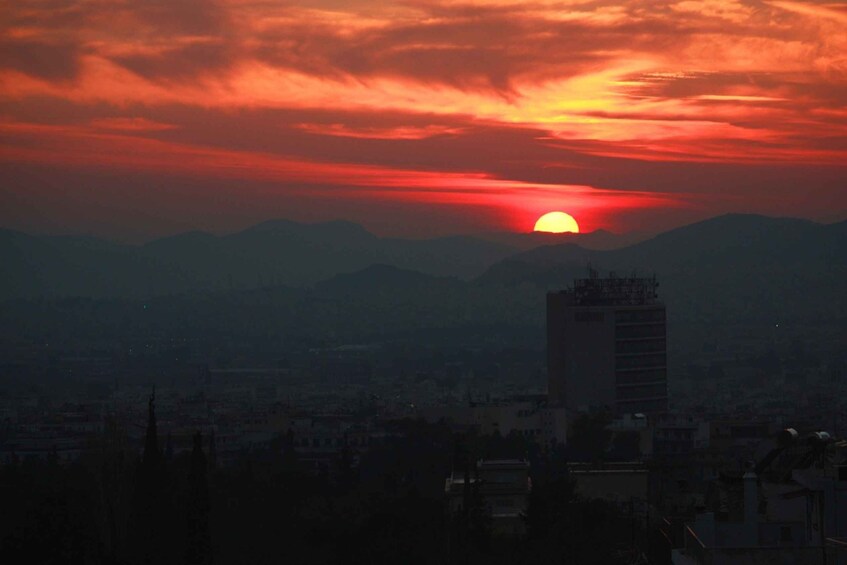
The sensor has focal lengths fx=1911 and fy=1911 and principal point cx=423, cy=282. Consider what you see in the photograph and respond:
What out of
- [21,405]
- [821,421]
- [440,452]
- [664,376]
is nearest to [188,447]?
[440,452]

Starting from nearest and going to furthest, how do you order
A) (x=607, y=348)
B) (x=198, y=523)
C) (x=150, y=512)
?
(x=198, y=523) → (x=150, y=512) → (x=607, y=348)

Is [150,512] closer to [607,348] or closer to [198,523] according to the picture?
[198,523]

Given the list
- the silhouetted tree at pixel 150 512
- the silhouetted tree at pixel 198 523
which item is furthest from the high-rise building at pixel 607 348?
the silhouetted tree at pixel 198 523

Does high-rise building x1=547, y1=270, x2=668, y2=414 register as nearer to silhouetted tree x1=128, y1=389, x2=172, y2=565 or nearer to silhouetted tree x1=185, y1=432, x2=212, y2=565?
silhouetted tree x1=128, y1=389, x2=172, y2=565

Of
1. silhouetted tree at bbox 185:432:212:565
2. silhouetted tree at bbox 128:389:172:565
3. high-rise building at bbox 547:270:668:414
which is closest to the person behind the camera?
silhouetted tree at bbox 185:432:212:565

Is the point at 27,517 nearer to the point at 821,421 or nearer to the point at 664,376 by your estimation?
the point at 821,421

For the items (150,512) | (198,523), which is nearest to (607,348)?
(150,512)

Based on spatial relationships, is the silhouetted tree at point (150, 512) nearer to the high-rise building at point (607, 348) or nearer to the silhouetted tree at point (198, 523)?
the silhouetted tree at point (198, 523)

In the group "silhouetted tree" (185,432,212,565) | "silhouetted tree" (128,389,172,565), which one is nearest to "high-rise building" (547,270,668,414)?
"silhouetted tree" (128,389,172,565)
